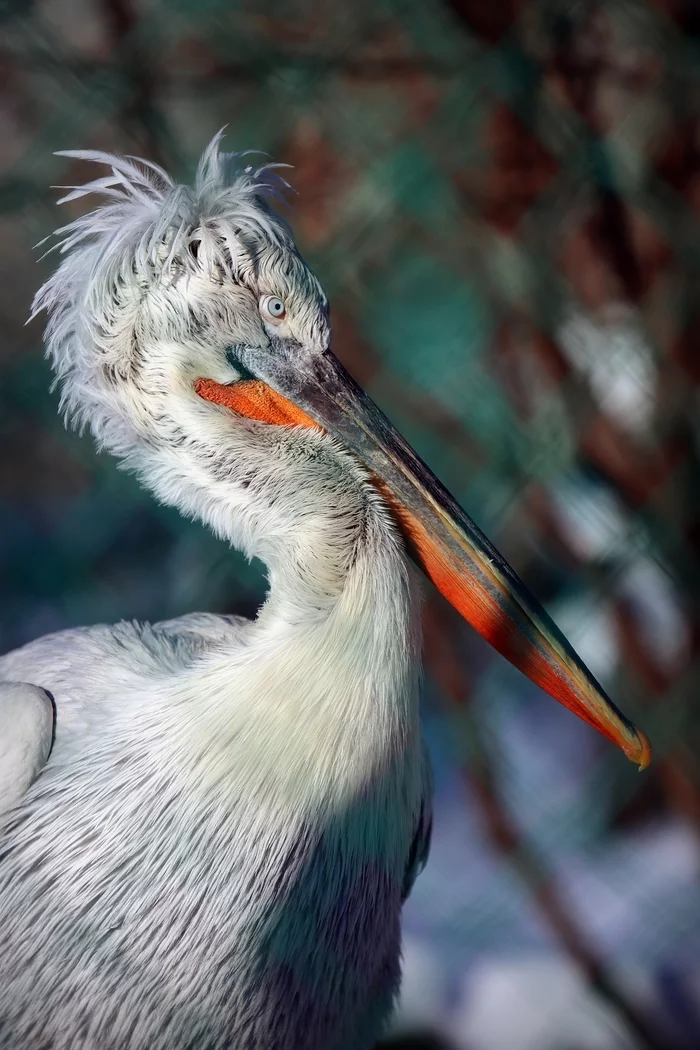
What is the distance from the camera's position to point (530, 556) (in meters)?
1.28

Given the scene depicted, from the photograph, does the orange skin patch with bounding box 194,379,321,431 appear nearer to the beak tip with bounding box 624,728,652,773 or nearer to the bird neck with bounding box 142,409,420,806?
the bird neck with bounding box 142,409,420,806

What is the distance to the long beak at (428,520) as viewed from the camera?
1.95ft

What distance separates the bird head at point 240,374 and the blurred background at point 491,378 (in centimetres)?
45

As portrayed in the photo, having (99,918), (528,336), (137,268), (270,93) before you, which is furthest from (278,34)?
(99,918)

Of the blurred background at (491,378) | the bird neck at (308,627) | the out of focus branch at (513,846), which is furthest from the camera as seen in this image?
the out of focus branch at (513,846)

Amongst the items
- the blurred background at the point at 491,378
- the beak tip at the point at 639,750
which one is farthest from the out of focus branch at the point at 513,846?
the beak tip at the point at 639,750

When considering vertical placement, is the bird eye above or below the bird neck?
above

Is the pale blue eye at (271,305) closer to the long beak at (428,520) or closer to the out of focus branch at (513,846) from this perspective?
the long beak at (428,520)

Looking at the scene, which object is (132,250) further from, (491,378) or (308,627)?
(491,378)

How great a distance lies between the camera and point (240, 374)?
0.59 m

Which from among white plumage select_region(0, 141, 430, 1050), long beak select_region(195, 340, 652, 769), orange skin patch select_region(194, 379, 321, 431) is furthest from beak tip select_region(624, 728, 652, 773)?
orange skin patch select_region(194, 379, 321, 431)

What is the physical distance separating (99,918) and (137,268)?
38 cm

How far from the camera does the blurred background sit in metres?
1.04

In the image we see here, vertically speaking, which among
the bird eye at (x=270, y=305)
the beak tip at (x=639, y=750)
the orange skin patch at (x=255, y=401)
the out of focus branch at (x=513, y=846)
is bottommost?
the out of focus branch at (x=513, y=846)
